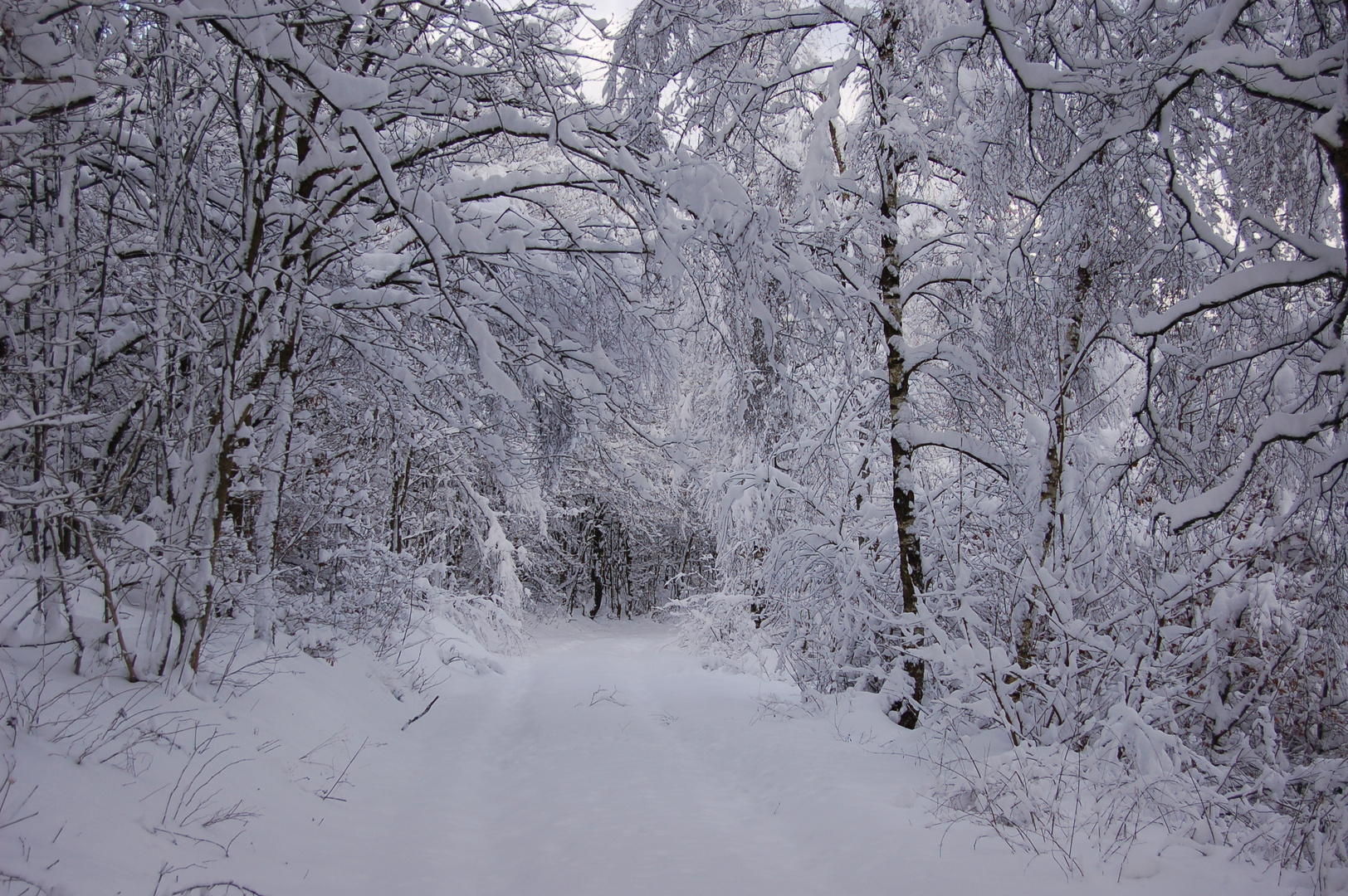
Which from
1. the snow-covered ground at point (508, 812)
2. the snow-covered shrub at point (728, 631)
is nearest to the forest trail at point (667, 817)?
the snow-covered ground at point (508, 812)

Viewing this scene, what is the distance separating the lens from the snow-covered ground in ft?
8.39

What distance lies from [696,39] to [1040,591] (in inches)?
197

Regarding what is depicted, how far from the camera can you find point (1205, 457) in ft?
12.0

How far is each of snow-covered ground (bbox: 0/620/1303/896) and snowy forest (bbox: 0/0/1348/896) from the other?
38 millimetres

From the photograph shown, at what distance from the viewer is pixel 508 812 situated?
430 centimetres

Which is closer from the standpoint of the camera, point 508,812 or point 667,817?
point 667,817

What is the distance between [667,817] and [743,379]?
3035 mm

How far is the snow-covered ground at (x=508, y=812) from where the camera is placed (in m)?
2.56

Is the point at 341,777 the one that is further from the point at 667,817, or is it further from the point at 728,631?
the point at 728,631

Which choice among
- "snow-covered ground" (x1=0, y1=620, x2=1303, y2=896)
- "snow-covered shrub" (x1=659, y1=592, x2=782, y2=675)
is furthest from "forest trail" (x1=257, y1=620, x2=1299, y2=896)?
"snow-covered shrub" (x1=659, y1=592, x2=782, y2=675)

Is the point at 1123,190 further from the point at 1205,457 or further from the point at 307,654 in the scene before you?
the point at 307,654

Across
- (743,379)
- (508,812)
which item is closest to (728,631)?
(743,379)

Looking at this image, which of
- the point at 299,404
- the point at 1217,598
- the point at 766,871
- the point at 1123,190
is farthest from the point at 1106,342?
the point at 299,404

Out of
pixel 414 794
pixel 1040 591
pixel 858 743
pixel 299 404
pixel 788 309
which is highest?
pixel 788 309
